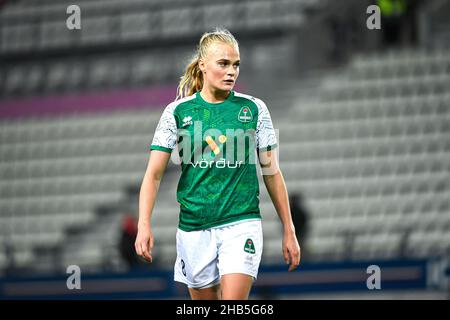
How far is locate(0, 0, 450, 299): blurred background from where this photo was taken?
15617 mm

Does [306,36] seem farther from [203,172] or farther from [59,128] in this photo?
[203,172]

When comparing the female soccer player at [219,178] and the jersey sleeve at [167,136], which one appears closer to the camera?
the female soccer player at [219,178]

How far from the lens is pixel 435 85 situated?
57.6 ft

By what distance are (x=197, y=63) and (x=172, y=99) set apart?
42.1 ft

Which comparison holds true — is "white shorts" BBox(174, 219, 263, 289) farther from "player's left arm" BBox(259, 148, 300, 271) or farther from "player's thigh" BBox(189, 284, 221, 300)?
"player's left arm" BBox(259, 148, 300, 271)

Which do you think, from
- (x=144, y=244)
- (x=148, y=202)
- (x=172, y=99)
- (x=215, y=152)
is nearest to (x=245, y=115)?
(x=215, y=152)

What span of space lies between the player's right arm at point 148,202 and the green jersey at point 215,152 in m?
0.06

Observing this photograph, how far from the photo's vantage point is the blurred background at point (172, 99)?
615 inches

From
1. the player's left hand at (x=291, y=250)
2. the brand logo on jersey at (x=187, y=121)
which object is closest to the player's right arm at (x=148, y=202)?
the brand logo on jersey at (x=187, y=121)

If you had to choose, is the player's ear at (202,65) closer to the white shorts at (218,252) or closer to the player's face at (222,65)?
the player's face at (222,65)

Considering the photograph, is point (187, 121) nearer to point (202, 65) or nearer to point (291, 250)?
point (202, 65)

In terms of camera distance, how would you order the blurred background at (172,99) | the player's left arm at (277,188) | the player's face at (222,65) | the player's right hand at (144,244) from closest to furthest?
1. the player's right hand at (144,244)
2. the player's face at (222,65)
3. the player's left arm at (277,188)
4. the blurred background at (172,99)

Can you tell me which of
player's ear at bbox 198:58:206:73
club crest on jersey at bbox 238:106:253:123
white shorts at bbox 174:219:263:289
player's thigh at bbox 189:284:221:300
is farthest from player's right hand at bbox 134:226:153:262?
player's ear at bbox 198:58:206:73

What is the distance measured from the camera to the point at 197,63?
5.45 meters
